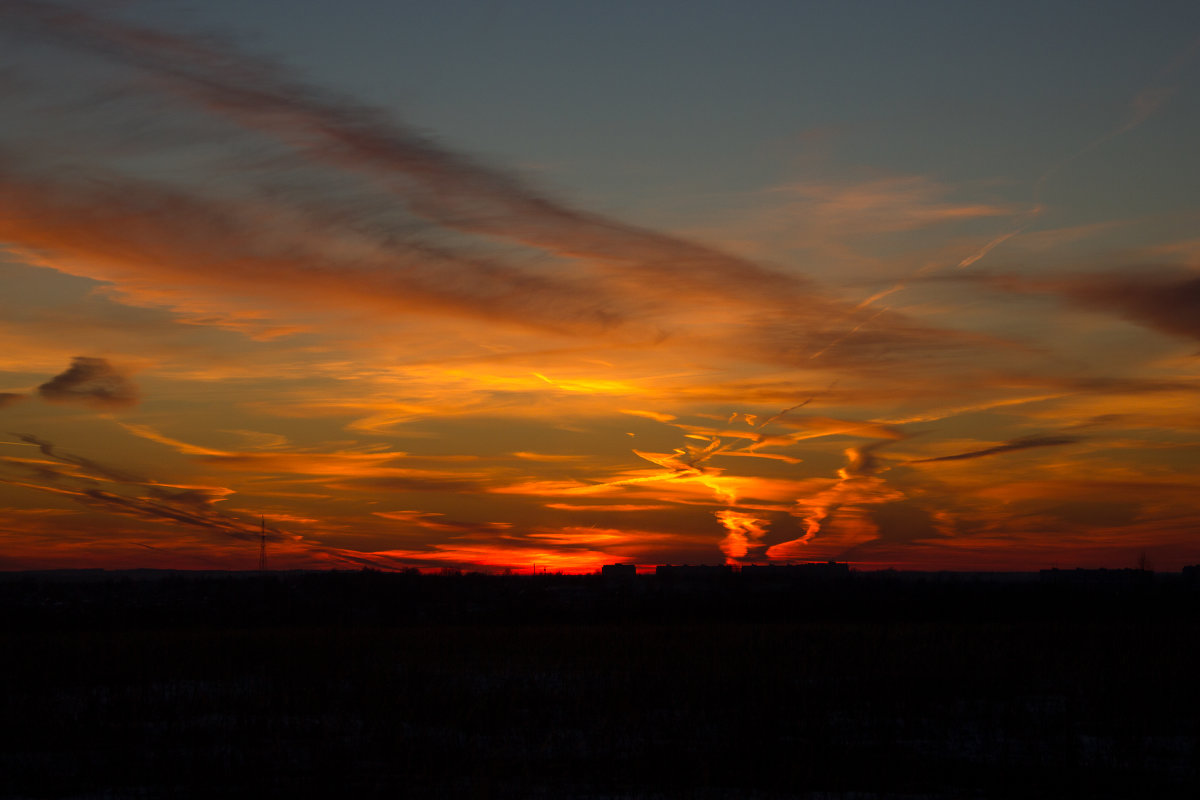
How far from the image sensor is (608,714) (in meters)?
18.8

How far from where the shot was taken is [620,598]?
66.6m

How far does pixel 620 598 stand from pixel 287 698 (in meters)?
47.5

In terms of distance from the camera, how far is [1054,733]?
17.3 metres

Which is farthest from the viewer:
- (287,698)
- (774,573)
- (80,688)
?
(774,573)

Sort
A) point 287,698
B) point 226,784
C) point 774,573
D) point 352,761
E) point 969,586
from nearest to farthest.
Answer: point 226,784 → point 352,761 → point 287,698 → point 969,586 → point 774,573

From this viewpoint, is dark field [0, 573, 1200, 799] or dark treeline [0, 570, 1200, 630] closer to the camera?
dark field [0, 573, 1200, 799]

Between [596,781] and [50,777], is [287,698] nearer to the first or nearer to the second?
[50,777]

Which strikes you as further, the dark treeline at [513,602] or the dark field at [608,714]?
the dark treeline at [513,602]

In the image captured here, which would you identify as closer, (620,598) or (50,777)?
(50,777)

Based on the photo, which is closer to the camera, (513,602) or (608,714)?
(608,714)

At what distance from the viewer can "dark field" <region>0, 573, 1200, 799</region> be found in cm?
1389

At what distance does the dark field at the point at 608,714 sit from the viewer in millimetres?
13891

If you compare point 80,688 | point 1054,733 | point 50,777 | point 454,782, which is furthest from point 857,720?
point 80,688

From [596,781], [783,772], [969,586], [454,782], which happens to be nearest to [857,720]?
[783,772]
